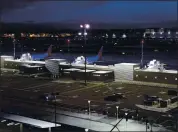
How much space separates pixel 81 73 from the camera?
2058cm

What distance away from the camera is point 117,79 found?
65.5ft

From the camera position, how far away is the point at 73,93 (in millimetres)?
15586

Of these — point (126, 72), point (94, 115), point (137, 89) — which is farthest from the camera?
point (126, 72)

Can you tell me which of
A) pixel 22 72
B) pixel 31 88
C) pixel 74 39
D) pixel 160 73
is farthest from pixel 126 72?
pixel 74 39

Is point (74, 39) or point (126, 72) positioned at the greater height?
point (74, 39)

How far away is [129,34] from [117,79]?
52.3m

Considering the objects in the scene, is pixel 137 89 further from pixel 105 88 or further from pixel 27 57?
pixel 27 57

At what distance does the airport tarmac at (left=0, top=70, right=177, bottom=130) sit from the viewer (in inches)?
488

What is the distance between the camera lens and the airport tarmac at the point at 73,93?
12.4 meters

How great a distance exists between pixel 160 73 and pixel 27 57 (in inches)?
495

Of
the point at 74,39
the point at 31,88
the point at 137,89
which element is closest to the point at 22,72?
the point at 31,88

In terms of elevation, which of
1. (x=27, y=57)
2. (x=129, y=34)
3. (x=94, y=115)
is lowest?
(x=94, y=115)

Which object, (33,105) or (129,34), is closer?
(33,105)

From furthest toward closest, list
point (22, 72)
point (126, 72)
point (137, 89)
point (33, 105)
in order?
1. point (22, 72)
2. point (126, 72)
3. point (137, 89)
4. point (33, 105)
